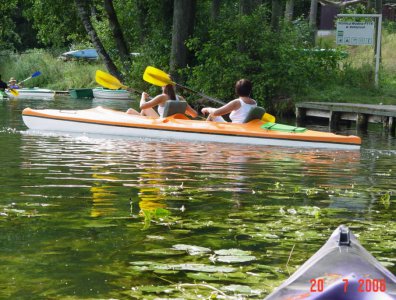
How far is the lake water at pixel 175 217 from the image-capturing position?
16.6 ft

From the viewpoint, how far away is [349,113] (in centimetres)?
2150

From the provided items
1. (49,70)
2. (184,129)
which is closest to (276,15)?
(184,129)

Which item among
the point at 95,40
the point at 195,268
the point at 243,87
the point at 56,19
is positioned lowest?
the point at 195,268

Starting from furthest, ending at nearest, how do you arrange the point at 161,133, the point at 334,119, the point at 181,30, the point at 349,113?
the point at 181,30 < the point at 334,119 < the point at 349,113 < the point at 161,133

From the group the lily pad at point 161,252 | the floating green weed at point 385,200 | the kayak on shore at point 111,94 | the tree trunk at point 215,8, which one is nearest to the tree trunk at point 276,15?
the tree trunk at point 215,8

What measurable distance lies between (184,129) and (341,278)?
39.1 ft

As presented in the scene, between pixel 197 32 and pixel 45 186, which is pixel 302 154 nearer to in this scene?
pixel 45 186

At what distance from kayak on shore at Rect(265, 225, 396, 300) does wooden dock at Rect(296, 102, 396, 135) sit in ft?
54.0

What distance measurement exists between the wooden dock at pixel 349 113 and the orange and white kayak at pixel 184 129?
5801 mm

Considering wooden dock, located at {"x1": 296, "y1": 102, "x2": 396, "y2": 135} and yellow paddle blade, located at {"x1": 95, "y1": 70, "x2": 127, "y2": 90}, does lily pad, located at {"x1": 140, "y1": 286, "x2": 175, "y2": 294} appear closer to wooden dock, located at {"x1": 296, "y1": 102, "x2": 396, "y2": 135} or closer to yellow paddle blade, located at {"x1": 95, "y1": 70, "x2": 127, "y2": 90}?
yellow paddle blade, located at {"x1": 95, "y1": 70, "x2": 127, "y2": 90}

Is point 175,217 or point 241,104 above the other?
point 241,104

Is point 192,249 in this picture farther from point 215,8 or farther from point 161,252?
point 215,8

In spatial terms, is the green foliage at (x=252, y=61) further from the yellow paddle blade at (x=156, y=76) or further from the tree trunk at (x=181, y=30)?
the yellow paddle blade at (x=156, y=76)

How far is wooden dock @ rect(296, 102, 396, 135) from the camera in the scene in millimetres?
19844
